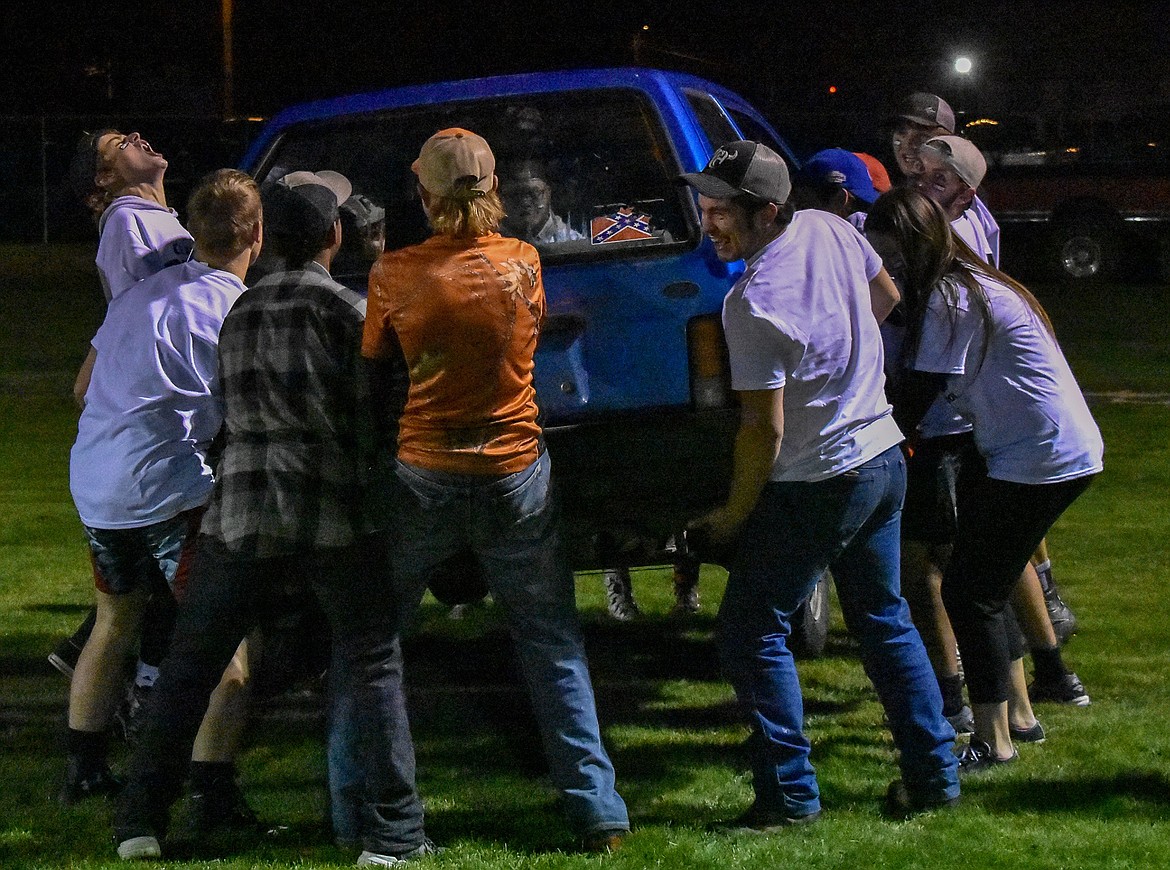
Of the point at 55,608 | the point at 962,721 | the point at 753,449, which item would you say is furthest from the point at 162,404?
the point at 55,608

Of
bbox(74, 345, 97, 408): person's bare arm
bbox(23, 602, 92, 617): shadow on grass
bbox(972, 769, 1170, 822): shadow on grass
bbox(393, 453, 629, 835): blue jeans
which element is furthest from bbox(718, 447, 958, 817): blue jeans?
bbox(23, 602, 92, 617): shadow on grass

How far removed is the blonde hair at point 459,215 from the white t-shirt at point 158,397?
68cm

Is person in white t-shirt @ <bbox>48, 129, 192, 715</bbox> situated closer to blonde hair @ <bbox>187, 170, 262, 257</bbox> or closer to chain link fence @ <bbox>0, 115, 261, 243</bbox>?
blonde hair @ <bbox>187, 170, 262, 257</bbox>

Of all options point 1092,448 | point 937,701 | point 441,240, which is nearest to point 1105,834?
point 937,701

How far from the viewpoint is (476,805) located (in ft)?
15.3

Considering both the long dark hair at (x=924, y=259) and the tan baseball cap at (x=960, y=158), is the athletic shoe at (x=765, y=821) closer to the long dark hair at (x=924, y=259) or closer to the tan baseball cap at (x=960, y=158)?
the long dark hair at (x=924, y=259)

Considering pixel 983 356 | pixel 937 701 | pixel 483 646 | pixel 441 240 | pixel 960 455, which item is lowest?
pixel 483 646

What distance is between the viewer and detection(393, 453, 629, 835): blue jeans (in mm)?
3982

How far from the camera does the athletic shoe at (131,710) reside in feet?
16.7

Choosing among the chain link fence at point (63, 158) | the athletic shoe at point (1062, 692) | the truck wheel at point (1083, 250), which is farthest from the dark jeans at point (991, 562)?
the chain link fence at point (63, 158)

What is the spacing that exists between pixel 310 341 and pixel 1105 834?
2.30 m

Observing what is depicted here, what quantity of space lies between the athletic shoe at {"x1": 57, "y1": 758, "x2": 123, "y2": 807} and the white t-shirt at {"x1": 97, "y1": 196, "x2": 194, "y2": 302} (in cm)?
133

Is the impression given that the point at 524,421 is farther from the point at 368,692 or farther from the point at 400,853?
the point at 400,853

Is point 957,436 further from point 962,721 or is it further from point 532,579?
point 532,579
